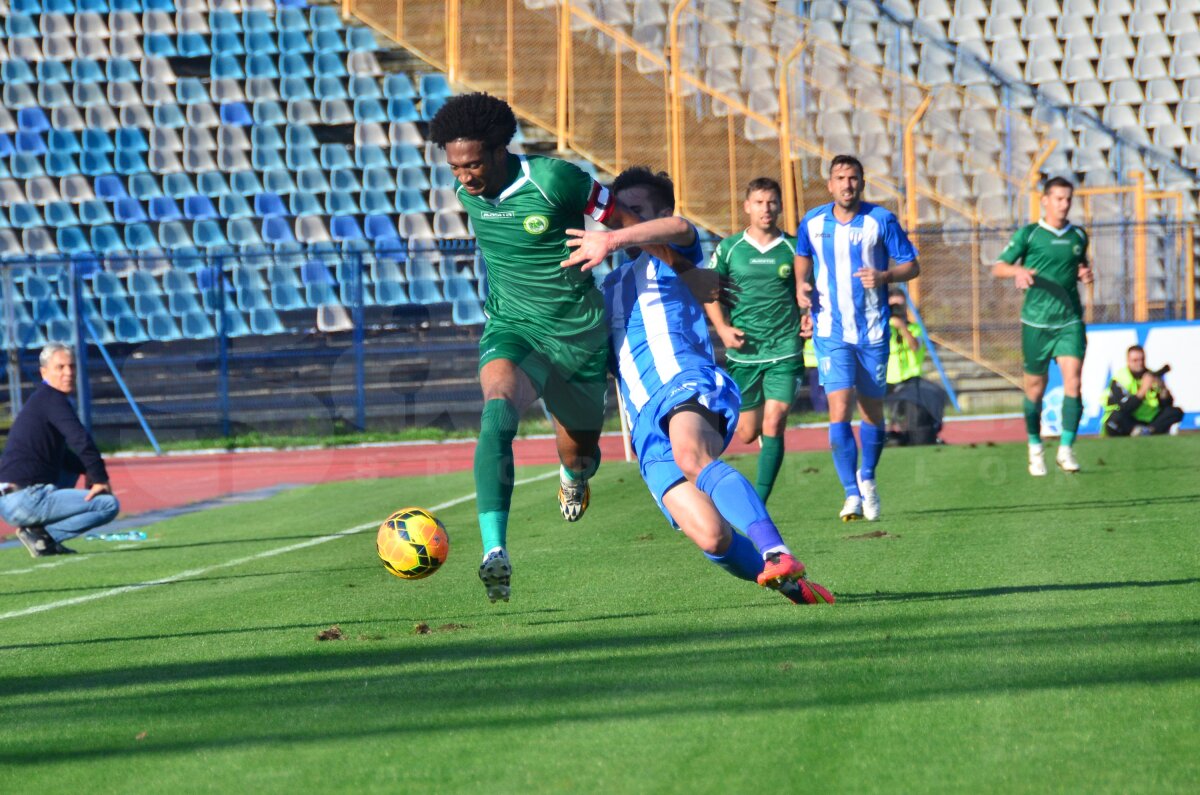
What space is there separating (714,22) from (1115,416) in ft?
27.0

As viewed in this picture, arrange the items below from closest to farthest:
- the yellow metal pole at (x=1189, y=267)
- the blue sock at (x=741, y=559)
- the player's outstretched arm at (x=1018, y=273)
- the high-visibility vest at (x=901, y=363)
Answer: the blue sock at (x=741, y=559)
the player's outstretched arm at (x=1018, y=273)
the high-visibility vest at (x=901, y=363)
the yellow metal pole at (x=1189, y=267)

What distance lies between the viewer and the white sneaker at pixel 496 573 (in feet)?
17.9

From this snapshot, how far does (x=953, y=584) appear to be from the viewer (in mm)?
6605

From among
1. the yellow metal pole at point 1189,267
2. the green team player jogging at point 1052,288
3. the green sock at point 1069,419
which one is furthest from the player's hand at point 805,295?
the yellow metal pole at point 1189,267

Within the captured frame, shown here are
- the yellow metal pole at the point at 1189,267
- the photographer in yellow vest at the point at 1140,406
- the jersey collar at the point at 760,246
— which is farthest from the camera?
the yellow metal pole at the point at 1189,267

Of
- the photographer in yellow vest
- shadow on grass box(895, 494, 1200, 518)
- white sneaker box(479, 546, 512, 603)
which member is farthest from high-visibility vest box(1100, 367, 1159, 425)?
white sneaker box(479, 546, 512, 603)

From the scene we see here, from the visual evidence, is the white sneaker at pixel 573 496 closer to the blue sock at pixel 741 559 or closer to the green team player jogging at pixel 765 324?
the blue sock at pixel 741 559

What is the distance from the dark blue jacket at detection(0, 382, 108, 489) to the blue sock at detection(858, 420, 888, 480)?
5.34 meters

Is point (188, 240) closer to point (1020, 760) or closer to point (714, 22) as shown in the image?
point (714, 22)

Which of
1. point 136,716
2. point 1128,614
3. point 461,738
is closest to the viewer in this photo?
point 461,738

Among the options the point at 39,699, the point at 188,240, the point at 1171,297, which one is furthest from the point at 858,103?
the point at 39,699

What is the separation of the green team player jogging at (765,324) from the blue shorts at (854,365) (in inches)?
11.5

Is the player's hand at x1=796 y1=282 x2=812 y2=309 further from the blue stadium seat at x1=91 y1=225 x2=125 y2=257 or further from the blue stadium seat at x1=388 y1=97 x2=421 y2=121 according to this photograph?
the blue stadium seat at x1=91 y1=225 x2=125 y2=257

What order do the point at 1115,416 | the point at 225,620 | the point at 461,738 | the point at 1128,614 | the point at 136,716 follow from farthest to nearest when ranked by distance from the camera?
the point at 1115,416 → the point at 225,620 → the point at 1128,614 → the point at 136,716 → the point at 461,738
